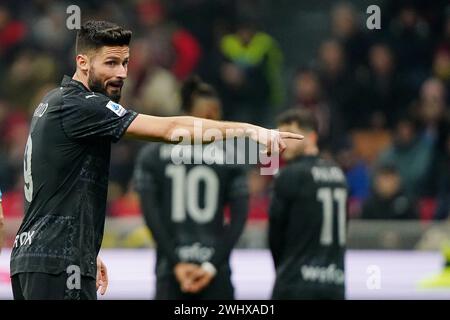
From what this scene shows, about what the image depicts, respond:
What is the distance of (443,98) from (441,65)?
0.58m

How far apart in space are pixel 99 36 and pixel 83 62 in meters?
0.13

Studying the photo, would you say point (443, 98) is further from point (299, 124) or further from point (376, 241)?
point (299, 124)

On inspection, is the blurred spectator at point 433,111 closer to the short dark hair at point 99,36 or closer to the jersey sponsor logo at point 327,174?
the jersey sponsor logo at point 327,174

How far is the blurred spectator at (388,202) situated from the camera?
11.1m

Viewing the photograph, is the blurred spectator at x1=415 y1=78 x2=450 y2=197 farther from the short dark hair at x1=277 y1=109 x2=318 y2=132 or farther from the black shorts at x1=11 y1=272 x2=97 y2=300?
the black shorts at x1=11 y1=272 x2=97 y2=300

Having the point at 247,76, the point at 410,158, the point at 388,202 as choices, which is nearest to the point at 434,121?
the point at 410,158

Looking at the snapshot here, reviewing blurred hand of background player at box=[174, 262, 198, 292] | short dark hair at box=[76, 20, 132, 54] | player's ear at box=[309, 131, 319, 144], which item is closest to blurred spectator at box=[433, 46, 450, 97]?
player's ear at box=[309, 131, 319, 144]

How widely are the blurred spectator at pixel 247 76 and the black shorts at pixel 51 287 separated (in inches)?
313

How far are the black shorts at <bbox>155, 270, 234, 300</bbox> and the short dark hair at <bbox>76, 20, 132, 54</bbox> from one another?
238cm

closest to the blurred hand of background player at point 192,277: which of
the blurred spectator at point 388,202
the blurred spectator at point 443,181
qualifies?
the blurred spectator at point 388,202

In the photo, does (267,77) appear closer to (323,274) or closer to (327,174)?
(327,174)

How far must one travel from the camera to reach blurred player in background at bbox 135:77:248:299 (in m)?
7.17

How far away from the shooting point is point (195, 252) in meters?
7.25
